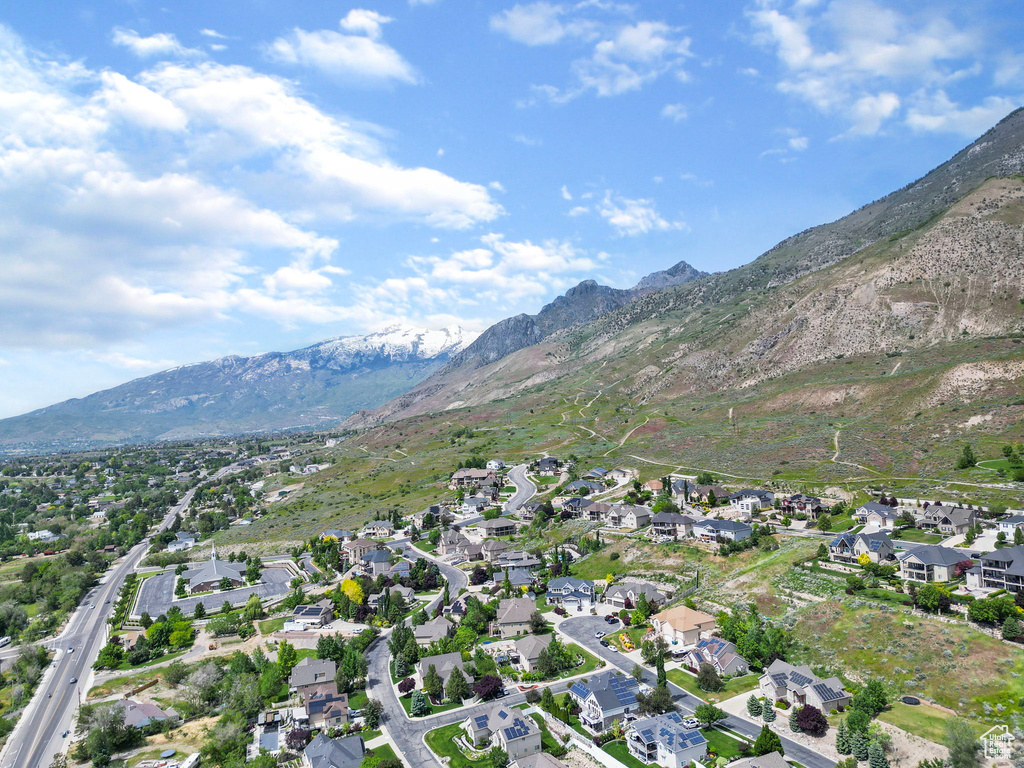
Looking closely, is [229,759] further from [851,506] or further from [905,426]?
[905,426]

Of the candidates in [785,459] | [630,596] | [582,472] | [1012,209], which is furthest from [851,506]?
[1012,209]

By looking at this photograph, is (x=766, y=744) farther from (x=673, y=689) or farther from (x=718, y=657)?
(x=718, y=657)

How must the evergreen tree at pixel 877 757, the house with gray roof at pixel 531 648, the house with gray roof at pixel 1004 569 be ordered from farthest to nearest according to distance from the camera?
the house with gray roof at pixel 531 648 < the house with gray roof at pixel 1004 569 < the evergreen tree at pixel 877 757

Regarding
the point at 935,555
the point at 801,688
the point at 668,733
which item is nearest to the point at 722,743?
the point at 668,733

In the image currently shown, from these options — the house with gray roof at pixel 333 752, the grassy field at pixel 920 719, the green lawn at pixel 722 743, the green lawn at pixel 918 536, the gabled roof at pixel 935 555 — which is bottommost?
the green lawn at pixel 722 743

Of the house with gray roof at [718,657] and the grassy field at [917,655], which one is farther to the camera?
the house with gray roof at [718,657]

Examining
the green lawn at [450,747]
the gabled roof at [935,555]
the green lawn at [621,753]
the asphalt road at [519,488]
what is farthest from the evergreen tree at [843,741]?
the asphalt road at [519,488]

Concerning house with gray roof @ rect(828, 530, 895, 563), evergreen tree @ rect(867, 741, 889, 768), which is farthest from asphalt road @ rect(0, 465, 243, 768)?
house with gray roof @ rect(828, 530, 895, 563)

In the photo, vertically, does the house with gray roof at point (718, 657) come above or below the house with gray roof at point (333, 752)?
below

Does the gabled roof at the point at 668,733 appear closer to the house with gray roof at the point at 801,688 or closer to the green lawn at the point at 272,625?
the house with gray roof at the point at 801,688
